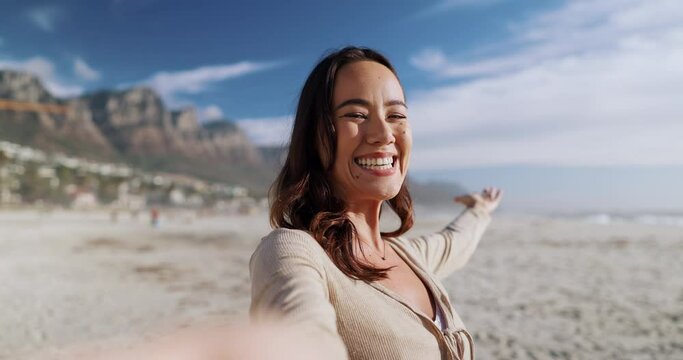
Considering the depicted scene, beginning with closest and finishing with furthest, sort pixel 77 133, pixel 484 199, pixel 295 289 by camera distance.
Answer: pixel 295 289 → pixel 484 199 → pixel 77 133

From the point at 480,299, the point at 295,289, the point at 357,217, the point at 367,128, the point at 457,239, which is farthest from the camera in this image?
the point at 480,299

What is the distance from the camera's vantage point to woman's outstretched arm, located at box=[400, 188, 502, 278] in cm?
233

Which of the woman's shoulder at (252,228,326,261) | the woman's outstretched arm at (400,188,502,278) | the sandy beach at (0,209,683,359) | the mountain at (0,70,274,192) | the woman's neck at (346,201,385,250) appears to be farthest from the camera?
the mountain at (0,70,274,192)

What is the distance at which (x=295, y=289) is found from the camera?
1.08m

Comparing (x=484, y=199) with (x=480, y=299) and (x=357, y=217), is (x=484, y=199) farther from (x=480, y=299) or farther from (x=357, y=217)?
(x=480, y=299)

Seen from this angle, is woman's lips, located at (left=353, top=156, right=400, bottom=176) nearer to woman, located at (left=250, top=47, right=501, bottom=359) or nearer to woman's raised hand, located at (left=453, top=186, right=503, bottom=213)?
woman, located at (left=250, top=47, right=501, bottom=359)

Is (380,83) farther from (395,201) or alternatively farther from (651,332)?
(651,332)

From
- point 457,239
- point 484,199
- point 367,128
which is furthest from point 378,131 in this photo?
point 484,199

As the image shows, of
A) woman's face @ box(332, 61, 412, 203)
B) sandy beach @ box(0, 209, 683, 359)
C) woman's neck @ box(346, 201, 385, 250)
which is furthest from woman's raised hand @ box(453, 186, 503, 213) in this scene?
sandy beach @ box(0, 209, 683, 359)

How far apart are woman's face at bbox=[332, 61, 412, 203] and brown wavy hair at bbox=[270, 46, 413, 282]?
0.03m

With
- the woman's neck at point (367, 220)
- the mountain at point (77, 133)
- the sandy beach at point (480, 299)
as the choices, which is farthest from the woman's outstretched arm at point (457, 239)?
the mountain at point (77, 133)

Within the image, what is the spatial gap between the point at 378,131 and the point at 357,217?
31cm

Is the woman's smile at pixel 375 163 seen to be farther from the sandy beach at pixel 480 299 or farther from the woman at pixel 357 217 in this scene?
the sandy beach at pixel 480 299

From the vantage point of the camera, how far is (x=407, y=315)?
4.62ft
